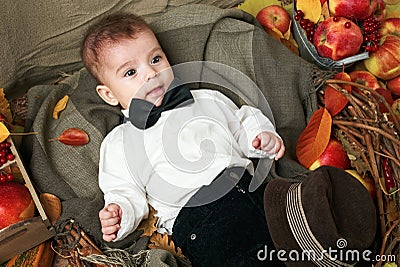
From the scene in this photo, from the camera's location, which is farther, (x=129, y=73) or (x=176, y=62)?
(x=176, y=62)

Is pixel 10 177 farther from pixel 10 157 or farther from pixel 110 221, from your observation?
pixel 110 221

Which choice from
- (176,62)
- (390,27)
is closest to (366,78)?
(390,27)

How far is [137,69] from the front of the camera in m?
1.36

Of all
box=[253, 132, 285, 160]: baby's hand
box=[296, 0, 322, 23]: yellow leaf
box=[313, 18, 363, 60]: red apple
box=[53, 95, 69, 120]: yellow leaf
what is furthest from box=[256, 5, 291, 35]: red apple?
box=[53, 95, 69, 120]: yellow leaf

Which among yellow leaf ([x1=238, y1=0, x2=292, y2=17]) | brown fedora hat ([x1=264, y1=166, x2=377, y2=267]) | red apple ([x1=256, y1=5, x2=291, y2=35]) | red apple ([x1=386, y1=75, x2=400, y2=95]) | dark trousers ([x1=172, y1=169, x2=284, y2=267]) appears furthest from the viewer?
yellow leaf ([x1=238, y1=0, x2=292, y2=17])

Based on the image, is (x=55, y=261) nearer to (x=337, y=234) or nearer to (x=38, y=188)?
(x=38, y=188)

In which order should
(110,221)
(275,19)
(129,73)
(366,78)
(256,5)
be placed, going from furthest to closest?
(256,5) → (275,19) → (366,78) → (129,73) → (110,221)

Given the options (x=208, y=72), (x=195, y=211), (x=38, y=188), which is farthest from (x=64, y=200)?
(x=208, y=72)

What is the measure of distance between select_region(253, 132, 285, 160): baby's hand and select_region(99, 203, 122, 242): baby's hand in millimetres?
366

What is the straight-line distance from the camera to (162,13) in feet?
5.83

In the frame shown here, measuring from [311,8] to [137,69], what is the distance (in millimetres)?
623

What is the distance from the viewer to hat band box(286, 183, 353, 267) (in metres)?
1.04

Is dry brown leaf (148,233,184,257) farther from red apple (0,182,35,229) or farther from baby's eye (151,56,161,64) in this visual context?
baby's eye (151,56,161,64)

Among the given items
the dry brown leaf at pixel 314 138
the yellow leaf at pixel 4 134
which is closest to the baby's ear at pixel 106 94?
the yellow leaf at pixel 4 134
